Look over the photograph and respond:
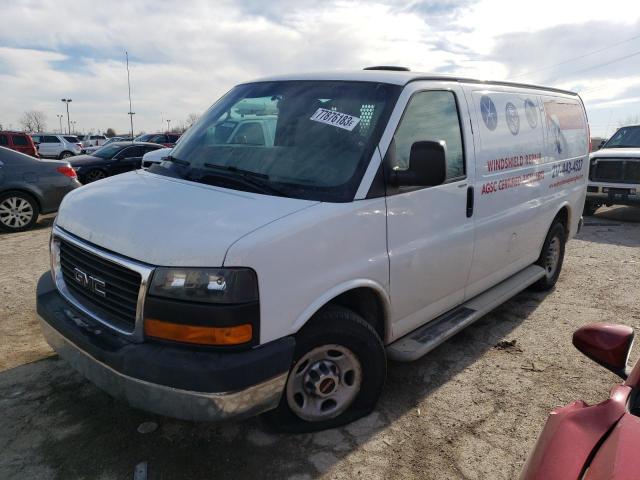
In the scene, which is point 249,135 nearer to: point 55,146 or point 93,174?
point 93,174

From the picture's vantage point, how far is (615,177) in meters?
10.0

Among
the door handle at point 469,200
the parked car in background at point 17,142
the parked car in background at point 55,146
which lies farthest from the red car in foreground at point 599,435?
the parked car in background at point 55,146

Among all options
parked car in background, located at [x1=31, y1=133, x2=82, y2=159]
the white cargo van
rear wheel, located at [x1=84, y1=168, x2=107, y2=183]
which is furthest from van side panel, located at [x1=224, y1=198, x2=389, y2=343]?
parked car in background, located at [x1=31, y1=133, x2=82, y2=159]

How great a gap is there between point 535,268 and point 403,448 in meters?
2.98

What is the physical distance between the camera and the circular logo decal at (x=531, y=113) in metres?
4.59

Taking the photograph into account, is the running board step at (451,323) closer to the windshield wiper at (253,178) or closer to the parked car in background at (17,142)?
the windshield wiper at (253,178)


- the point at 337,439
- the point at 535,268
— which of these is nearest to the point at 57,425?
the point at 337,439

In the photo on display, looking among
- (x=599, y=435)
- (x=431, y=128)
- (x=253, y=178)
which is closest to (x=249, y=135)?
(x=253, y=178)

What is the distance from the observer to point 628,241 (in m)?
8.19

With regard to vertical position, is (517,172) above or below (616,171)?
above

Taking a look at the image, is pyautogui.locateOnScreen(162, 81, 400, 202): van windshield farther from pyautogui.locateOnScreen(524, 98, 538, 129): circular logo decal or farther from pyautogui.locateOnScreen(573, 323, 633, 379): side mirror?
pyautogui.locateOnScreen(524, 98, 538, 129): circular logo decal

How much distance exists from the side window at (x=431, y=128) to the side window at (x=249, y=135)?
0.91m

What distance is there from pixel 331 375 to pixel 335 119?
1.56 metres

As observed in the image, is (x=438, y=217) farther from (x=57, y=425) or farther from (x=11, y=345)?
(x=11, y=345)
